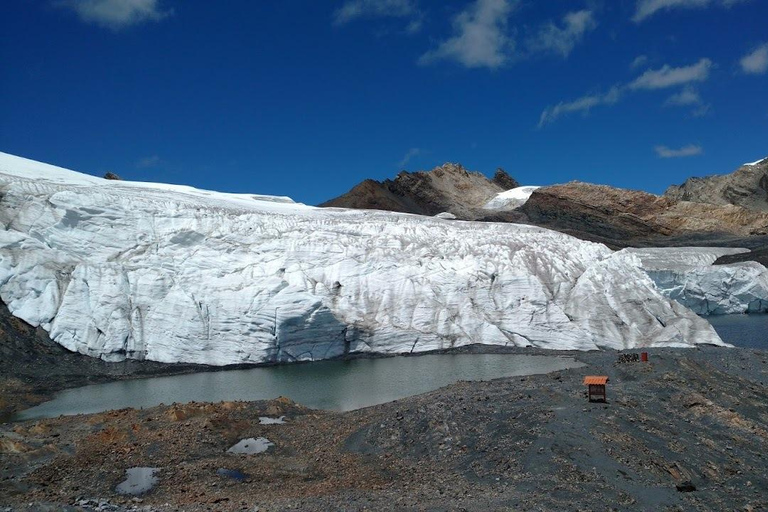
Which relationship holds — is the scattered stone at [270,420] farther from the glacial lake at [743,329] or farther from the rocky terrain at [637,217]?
the rocky terrain at [637,217]

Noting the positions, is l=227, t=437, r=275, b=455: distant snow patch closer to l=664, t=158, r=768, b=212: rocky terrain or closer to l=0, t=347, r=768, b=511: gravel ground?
l=0, t=347, r=768, b=511: gravel ground

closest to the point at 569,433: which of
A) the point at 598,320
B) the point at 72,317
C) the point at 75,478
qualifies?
the point at 75,478

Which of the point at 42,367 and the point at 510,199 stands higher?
the point at 510,199

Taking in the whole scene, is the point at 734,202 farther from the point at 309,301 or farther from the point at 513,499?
the point at 513,499

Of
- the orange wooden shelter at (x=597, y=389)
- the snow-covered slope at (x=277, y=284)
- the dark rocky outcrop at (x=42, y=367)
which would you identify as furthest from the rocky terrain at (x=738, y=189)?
the orange wooden shelter at (x=597, y=389)

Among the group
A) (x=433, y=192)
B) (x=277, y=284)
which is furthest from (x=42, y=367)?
(x=433, y=192)

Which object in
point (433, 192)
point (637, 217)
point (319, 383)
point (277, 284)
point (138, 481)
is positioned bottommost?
point (138, 481)

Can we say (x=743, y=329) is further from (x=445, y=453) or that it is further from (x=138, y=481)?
(x=138, y=481)
